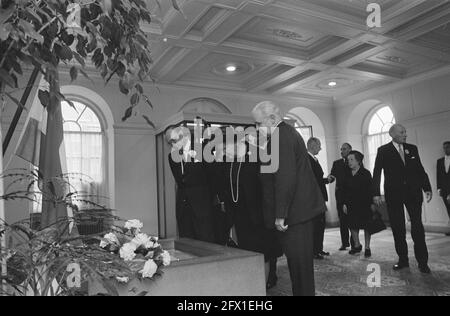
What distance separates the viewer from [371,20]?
516 centimetres

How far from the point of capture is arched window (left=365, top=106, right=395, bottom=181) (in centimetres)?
915

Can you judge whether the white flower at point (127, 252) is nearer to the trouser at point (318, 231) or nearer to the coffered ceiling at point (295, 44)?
the trouser at point (318, 231)

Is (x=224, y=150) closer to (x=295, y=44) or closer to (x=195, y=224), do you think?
(x=195, y=224)

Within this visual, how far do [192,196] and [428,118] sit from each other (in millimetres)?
5951

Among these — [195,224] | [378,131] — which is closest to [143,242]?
[195,224]

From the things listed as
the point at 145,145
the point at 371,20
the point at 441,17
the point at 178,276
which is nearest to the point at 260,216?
the point at 178,276

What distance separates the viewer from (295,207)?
230 cm

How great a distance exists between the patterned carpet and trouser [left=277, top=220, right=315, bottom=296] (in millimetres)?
902

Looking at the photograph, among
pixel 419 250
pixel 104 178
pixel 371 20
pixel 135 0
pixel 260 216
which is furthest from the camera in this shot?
pixel 104 178

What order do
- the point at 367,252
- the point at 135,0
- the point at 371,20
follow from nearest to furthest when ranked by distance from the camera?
the point at 135,0, the point at 367,252, the point at 371,20

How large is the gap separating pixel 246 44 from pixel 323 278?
12.4 feet

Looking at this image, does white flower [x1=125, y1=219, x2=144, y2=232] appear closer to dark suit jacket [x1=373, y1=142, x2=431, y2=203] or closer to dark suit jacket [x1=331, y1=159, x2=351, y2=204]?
dark suit jacket [x1=373, y1=142, x2=431, y2=203]

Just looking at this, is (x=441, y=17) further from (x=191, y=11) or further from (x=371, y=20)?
(x=191, y=11)

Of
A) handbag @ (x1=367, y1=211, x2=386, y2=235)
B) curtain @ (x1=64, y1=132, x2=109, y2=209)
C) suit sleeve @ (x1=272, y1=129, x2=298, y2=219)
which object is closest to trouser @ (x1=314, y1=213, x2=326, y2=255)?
handbag @ (x1=367, y1=211, x2=386, y2=235)
